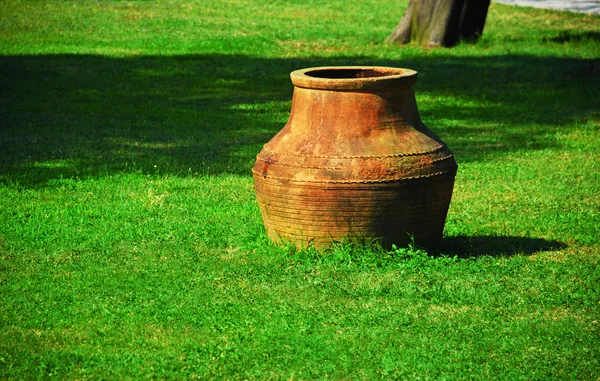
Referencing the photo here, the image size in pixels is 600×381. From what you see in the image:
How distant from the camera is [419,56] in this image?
16.3 meters

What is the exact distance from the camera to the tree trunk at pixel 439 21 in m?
17.2

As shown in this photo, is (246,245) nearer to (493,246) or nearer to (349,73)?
(349,73)

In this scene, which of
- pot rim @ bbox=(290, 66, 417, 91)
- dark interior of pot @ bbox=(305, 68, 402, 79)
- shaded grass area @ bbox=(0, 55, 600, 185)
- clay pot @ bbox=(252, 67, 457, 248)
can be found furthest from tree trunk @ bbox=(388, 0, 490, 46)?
clay pot @ bbox=(252, 67, 457, 248)

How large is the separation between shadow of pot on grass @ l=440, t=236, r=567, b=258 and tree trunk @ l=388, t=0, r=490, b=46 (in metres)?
11.2

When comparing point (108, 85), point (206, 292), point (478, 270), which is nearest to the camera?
point (206, 292)

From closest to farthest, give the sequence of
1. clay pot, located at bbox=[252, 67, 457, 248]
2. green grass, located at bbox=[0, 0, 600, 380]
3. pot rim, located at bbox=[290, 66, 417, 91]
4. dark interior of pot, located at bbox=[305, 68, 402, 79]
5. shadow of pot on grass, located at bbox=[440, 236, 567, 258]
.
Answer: green grass, located at bbox=[0, 0, 600, 380], clay pot, located at bbox=[252, 67, 457, 248], pot rim, located at bbox=[290, 66, 417, 91], shadow of pot on grass, located at bbox=[440, 236, 567, 258], dark interior of pot, located at bbox=[305, 68, 402, 79]

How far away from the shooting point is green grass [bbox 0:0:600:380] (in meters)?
4.62

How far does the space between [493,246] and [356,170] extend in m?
1.54

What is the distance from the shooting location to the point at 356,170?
218 inches

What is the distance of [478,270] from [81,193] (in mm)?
3962

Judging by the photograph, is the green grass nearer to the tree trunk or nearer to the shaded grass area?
the shaded grass area

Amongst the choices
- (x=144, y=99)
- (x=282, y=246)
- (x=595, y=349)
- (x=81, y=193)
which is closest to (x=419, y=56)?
(x=144, y=99)

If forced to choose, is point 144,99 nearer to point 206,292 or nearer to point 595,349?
point 206,292

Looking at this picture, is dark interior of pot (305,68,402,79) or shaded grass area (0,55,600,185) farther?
shaded grass area (0,55,600,185)
